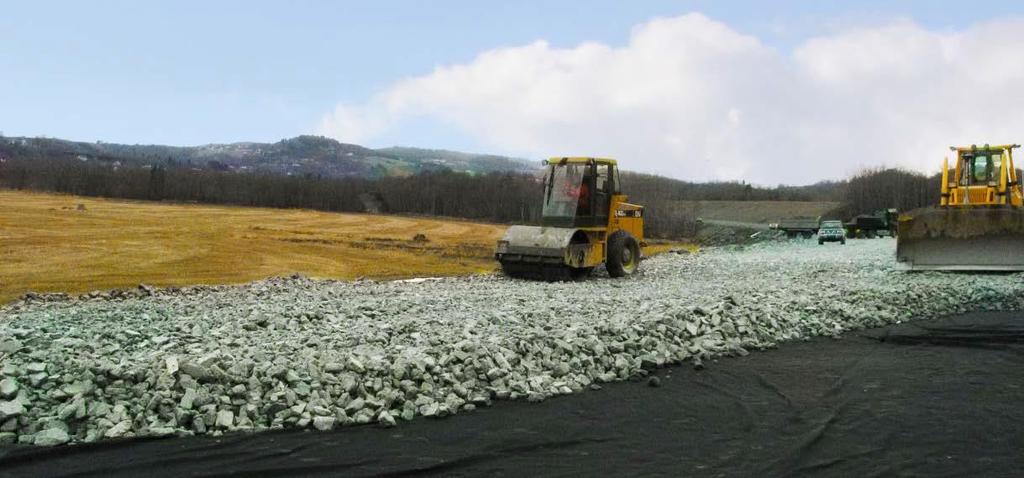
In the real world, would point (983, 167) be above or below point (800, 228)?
above

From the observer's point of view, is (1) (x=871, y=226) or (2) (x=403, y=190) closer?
(1) (x=871, y=226)

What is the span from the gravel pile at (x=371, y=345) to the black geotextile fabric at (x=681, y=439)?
414 millimetres

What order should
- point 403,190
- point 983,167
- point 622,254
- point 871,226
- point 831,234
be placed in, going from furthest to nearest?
point 403,190 < point 871,226 < point 831,234 < point 983,167 < point 622,254

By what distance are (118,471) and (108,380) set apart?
5.77 feet

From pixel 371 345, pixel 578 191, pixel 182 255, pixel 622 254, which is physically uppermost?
pixel 578 191

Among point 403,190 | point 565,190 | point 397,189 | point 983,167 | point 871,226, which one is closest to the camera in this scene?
point 565,190

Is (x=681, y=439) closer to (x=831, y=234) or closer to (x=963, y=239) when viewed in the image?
(x=963, y=239)


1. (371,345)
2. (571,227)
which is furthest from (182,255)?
(371,345)

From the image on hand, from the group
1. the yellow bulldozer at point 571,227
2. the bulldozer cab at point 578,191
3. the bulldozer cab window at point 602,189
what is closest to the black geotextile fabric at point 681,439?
the yellow bulldozer at point 571,227

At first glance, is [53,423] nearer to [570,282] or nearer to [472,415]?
[472,415]

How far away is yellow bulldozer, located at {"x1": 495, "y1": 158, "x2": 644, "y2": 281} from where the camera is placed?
682 inches

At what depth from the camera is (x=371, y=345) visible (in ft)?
29.6

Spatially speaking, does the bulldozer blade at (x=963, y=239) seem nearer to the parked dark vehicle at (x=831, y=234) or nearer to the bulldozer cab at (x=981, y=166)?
the bulldozer cab at (x=981, y=166)

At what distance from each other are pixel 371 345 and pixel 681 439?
382 centimetres
